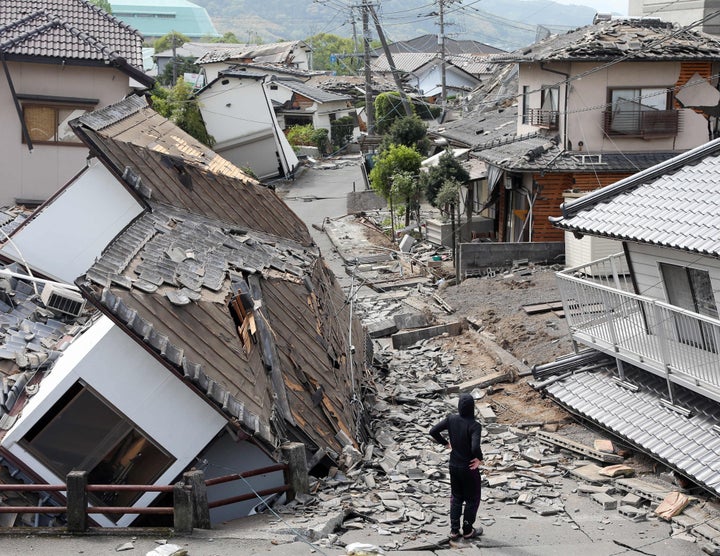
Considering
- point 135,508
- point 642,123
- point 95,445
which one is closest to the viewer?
point 135,508

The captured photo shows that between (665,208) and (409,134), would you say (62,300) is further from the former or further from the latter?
(409,134)

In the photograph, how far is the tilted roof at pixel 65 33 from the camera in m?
22.9

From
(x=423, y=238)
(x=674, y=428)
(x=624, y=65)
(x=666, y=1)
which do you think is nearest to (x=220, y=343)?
(x=674, y=428)

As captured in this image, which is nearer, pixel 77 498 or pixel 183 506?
pixel 183 506

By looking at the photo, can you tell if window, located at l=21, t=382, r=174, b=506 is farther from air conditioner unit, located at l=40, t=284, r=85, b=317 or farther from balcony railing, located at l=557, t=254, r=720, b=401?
balcony railing, located at l=557, t=254, r=720, b=401

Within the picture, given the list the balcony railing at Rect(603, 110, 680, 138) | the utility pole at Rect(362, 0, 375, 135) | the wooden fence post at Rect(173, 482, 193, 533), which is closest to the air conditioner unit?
the wooden fence post at Rect(173, 482, 193, 533)

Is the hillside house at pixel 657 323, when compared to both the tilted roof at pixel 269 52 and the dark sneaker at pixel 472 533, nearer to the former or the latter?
the dark sneaker at pixel 472 533

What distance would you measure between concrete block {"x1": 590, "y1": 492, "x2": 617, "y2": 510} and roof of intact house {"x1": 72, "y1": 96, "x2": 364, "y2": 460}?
3341 mm

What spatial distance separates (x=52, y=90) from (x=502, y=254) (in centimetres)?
1306

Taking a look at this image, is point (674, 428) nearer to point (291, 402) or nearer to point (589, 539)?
point (589, 539)

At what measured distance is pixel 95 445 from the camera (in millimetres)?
11039

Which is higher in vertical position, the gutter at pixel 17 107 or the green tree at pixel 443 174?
the gutter at pixel 17 107

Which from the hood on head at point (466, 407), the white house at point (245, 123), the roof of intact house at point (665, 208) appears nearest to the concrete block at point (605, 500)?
the hood on head at point (466, 407)

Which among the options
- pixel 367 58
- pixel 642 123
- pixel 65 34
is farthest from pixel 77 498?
pixel 367 58
